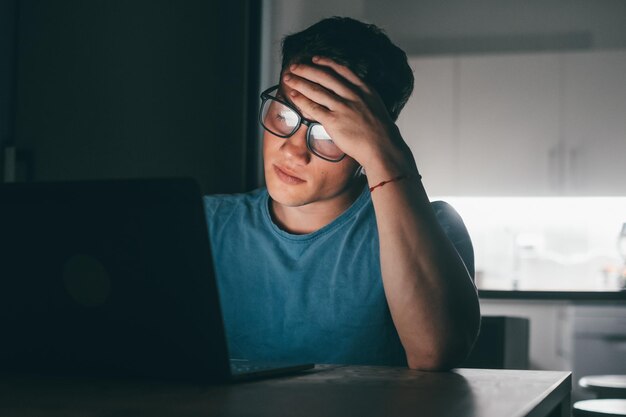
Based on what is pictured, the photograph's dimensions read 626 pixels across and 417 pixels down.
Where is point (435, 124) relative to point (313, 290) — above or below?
above

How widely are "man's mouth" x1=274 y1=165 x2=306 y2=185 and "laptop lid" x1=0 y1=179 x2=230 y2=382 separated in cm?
58

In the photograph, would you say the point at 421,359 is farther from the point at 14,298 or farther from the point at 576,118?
the point at 576,118

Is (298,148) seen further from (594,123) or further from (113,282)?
(594,123)

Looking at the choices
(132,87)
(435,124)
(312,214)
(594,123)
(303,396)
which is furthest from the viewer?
(435,124)

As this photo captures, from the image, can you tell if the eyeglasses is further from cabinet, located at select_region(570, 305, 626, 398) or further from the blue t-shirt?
cabinet, located at select_region(570, 305, 626, 398)

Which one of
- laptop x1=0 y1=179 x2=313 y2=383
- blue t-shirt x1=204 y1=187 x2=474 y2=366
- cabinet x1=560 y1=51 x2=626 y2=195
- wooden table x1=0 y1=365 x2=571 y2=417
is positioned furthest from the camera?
cabinet x1=560 y1=51 x2=626 y2=195

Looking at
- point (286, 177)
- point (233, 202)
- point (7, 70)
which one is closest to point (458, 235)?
point (286, 177)

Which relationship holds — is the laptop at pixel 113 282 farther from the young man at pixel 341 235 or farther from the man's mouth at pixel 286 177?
the man's mouth at pixel 286 177

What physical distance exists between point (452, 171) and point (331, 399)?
3378mm

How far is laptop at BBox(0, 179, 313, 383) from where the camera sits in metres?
0.73

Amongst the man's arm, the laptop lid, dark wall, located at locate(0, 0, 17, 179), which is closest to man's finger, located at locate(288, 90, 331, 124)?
the man's arm

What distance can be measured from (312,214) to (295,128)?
0.17 m

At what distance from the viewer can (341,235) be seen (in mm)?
1369

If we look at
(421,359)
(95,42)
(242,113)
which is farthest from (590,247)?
(421,359)
